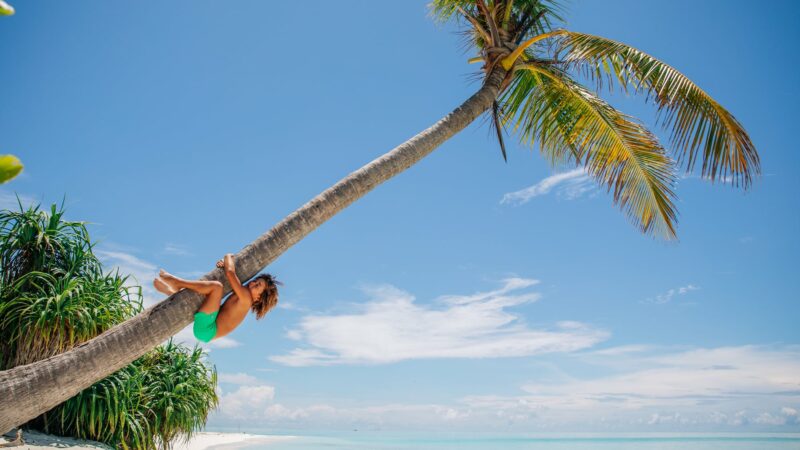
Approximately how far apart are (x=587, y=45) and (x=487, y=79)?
3.96ft

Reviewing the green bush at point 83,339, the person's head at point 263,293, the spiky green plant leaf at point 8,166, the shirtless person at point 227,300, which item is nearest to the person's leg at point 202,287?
the shirtless person at point 227,300

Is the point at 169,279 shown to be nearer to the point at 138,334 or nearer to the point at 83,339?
the point at 138,334

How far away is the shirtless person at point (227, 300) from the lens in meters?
3.68

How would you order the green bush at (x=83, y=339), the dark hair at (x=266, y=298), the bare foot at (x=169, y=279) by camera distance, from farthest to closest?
the green bush at (x=83, y=339)
the dark hair at (x=266, y=298)
the bare foot at (x=169, y=279)

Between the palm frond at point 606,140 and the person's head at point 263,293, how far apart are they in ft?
14.4

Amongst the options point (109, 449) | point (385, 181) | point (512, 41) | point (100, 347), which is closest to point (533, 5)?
point (512, 41)

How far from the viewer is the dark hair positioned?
162 inches

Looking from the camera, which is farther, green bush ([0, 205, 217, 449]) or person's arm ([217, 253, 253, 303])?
green bush ([0, 205, 217, 449])

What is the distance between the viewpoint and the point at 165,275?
363 cm

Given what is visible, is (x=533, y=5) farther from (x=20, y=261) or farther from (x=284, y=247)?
(x=20, y=261)

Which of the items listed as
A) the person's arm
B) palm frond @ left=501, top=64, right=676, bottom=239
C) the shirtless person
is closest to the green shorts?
the shirtless person

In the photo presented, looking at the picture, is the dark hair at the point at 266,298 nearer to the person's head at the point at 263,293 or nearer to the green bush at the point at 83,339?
the person's head at the point at 263,293

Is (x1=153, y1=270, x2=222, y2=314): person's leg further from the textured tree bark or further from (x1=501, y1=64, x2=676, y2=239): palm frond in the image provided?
(x1=501, y1=64, x2=676, y2=239): palm frond

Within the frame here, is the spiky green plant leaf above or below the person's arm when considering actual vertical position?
below
